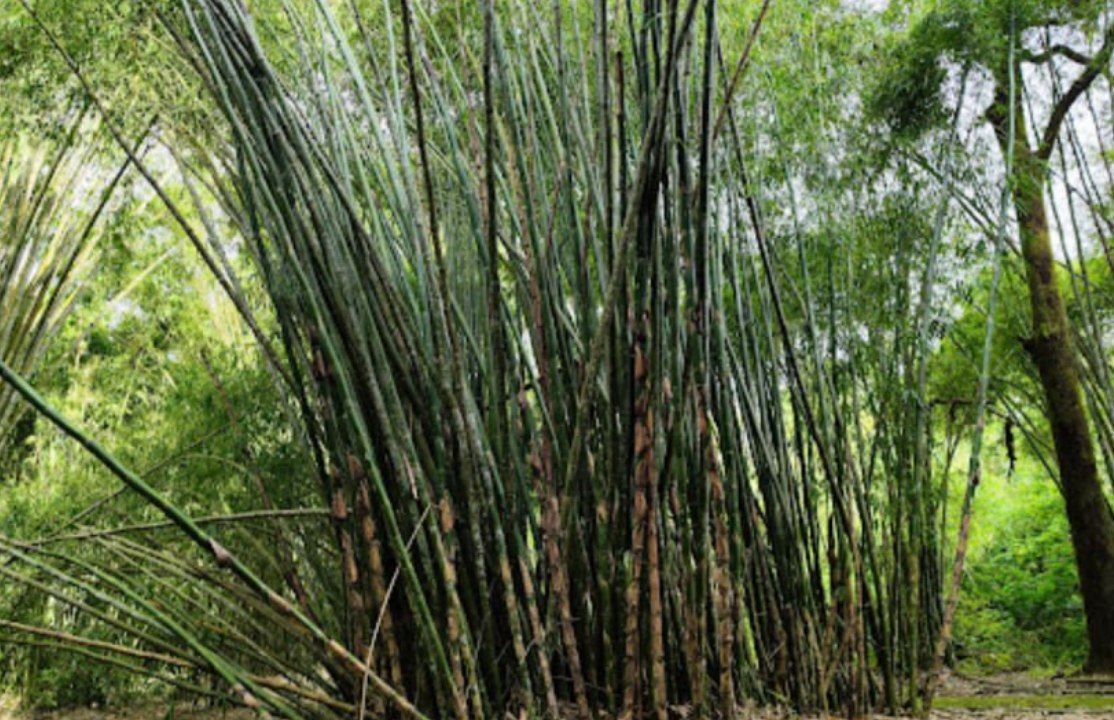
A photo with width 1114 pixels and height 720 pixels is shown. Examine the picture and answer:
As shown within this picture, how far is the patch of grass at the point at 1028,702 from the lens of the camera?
11.9 ft

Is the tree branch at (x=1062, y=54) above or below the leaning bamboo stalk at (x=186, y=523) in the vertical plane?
above

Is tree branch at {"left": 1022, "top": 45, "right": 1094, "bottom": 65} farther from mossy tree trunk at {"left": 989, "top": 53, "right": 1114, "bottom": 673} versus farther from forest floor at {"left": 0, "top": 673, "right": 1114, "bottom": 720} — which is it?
forest floor at {"left": 0, "top": 673, "right": 1114, "bottom": 720}

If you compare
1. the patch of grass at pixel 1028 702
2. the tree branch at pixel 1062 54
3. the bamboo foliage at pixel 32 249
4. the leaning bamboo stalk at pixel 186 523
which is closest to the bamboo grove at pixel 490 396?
the leaning bamboo stalk at pixel 186 523

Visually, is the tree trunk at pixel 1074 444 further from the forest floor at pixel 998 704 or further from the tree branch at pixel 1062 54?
the tree branch at pixel 1062 54

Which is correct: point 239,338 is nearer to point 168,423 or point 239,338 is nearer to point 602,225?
point 168,423

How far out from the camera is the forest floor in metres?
3.27

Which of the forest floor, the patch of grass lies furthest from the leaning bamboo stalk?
the patch of grass

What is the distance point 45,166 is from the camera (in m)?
4.92

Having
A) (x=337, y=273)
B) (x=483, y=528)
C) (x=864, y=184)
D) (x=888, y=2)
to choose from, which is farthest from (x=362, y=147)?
(x=888, y=2)

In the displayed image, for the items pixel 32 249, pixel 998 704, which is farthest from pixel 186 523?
pixel 32 249

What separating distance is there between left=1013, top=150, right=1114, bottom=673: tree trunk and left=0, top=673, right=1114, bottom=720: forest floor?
400mm

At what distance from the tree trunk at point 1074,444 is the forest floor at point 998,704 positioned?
0.40m

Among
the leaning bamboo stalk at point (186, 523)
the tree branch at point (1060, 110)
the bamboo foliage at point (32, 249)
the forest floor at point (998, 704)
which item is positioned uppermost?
the tree branch at point (1060, 110)

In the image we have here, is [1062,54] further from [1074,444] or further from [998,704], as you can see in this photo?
[998,704]
